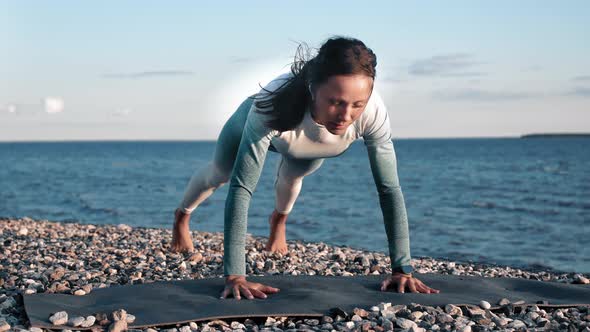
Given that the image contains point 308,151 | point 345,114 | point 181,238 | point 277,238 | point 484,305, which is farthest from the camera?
point 277,238

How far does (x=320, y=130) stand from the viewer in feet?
15.4

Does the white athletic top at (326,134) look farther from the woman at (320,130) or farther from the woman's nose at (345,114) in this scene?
the woman's nose at (345,114)

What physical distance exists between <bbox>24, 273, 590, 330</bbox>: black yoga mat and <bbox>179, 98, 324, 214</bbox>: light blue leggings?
114 centimetres

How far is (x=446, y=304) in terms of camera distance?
4324 millimetres

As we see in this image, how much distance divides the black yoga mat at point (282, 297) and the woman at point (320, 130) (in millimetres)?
187

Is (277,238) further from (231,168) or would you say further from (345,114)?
(345,114)

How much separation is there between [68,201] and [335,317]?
2263cm

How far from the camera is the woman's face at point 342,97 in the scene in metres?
3.89

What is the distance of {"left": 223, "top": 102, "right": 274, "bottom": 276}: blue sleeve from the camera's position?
4.37m

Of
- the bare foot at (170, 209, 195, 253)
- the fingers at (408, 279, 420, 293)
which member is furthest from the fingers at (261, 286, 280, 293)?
the bare foot at (170, 209, 195, 253)

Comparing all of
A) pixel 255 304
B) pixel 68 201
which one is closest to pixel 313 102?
pixel 255 304

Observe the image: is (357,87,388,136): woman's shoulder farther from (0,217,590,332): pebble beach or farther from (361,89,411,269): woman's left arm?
(0,217,590,332): pebble beach

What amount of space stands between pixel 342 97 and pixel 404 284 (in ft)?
4.88

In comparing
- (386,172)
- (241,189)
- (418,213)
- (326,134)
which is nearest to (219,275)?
(241,189)
